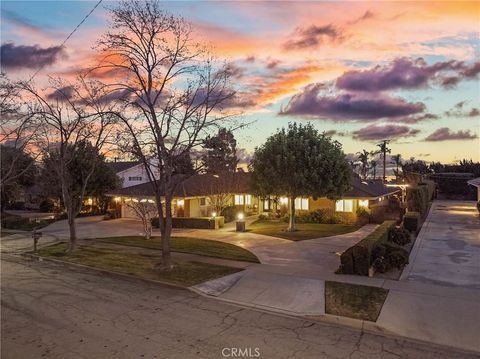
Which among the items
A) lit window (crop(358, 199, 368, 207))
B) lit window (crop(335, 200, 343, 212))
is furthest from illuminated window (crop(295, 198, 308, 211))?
lit window (crop(358, 199, 368, 207))

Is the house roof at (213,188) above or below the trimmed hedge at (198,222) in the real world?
above

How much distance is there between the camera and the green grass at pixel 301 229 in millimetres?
27078

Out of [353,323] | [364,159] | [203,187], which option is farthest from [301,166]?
[364,159]

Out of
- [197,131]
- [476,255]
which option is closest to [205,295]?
[197,131]

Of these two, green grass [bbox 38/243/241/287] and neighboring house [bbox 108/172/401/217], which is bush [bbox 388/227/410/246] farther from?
neighboring house [bbox 108/172/401/217]

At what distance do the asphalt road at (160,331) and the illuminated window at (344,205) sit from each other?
80.2 ft

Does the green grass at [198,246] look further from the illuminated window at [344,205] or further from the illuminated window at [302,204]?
the illuminated window at [344,205]

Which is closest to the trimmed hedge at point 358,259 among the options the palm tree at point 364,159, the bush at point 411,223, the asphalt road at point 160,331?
the asphalt road at point 160,331

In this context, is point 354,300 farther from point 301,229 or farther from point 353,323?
point 301,229

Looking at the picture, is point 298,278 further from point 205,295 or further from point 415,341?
point 415,341

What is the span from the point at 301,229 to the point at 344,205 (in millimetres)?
6934

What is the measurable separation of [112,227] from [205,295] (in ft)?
73.0

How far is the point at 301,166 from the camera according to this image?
92.1 feet

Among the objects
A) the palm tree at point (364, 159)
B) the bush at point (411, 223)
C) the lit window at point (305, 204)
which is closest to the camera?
the bush at point (411, 223)
